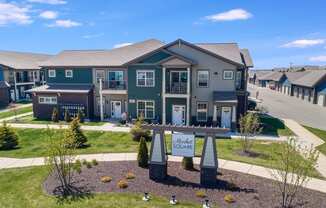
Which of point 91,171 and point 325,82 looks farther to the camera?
point 325,82

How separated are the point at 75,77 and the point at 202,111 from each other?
15.9 m

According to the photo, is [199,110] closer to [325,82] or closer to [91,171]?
[91,171]

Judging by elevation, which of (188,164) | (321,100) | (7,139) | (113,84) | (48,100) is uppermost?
(113,84)

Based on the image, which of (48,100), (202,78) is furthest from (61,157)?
(48,100)

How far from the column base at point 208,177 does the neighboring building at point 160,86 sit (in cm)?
1252

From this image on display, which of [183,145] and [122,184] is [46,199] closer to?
[122,184]

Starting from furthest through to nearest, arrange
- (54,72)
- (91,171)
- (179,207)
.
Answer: (54,72), (91,171), (179,207)

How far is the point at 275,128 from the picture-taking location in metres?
26.3

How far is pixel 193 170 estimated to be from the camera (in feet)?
46.0

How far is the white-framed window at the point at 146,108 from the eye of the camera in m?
27.2

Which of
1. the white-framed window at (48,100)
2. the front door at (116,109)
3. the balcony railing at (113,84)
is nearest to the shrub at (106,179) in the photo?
the front door at (116,109)

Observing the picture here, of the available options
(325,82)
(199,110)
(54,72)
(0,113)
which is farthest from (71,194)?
(325,82)

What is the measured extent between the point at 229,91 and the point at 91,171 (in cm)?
1658

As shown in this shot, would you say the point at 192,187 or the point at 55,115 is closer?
the point at 192,187
